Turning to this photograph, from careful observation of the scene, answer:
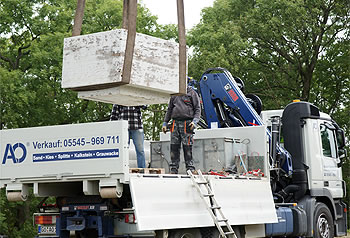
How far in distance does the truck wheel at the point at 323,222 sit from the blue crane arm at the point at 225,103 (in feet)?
3.61

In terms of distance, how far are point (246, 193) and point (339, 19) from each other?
17441 millimetres

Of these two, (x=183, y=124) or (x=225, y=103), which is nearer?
(x=183, y=124)

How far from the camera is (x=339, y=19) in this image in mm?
26062

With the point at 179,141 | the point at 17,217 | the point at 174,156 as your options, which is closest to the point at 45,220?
the point at 174,156

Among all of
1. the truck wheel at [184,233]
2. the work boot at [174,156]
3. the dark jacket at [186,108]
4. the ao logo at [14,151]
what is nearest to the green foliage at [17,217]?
the work boot at [174,156]

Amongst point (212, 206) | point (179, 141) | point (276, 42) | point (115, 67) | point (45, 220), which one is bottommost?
point (45, 220)

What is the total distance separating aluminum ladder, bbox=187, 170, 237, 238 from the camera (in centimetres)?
909

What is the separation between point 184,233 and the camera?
8969mm

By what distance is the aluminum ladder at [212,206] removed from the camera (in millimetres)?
9086

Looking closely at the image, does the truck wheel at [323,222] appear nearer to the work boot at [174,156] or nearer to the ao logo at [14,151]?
the work boot at [174,156]

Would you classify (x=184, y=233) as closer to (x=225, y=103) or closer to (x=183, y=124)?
(x=183, y=124)

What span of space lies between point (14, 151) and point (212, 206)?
285cm

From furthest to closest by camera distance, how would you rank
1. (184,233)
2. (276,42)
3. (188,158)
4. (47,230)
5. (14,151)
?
(276,42), (188,158), (47,230), (14,151), (184,233)

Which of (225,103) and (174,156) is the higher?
(225,103)
